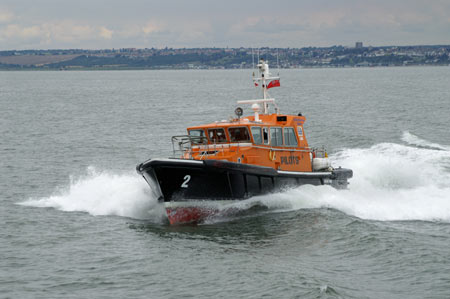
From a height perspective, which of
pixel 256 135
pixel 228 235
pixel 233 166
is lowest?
pixel 228 235

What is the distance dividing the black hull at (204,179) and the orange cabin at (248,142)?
0.69 metres

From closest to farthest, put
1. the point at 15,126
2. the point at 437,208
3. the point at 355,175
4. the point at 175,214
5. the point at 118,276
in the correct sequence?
the point at 118,276, the point at 175,214, the point at 437,208, the point at 355,175, the point at 15,126

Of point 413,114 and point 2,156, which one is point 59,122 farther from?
point 413,114

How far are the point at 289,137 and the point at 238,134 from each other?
2.31m

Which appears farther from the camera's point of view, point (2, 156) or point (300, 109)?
point (300, 109)

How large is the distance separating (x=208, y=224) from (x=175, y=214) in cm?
110

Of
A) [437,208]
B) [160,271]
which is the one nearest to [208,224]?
[160,271]

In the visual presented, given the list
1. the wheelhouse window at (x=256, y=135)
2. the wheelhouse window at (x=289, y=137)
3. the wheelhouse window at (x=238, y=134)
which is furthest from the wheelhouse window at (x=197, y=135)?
the wheelhouse window at (x=289, y=137)

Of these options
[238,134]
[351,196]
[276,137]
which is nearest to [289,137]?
[276,137]

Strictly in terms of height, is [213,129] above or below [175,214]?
above

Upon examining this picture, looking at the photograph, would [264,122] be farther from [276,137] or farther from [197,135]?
[197,135]

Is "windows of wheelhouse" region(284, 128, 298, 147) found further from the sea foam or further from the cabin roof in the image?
the sea foam

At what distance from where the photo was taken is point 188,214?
64.5 feet

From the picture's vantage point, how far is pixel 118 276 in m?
14.9
